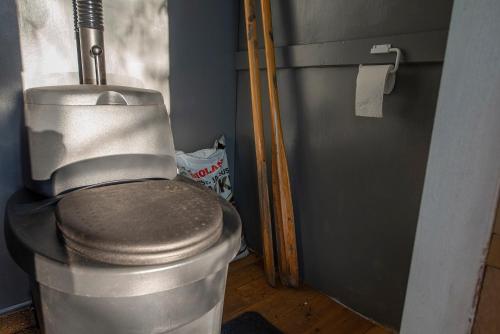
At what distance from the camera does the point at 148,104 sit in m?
1.06

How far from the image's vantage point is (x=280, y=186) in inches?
52.1

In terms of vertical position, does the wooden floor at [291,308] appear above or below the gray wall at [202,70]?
below

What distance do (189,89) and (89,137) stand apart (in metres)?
0.59

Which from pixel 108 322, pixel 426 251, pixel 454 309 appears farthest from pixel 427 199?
pixel 108 322

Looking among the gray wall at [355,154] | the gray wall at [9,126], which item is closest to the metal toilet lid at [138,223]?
the gray wall at [9,126]

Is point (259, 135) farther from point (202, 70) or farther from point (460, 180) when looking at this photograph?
point (460, 180)

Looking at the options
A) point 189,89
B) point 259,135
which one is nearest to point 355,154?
point 259,135

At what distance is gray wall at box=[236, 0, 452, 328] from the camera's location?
0.99 metres

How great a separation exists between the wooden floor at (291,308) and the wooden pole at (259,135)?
0.07 metres

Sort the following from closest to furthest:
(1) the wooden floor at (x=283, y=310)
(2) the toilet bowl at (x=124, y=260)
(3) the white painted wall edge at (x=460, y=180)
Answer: (3) the white painted wall edge at (x=460, y=180), (2) the toilet bowl at (x=124, y=260), (1) the wooden floor at (x=283, y=310)

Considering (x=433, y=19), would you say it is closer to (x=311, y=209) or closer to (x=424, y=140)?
(x=424, y=140)

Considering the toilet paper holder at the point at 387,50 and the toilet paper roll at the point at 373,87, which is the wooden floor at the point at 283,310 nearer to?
the toilet paper roll at the point at 373,87

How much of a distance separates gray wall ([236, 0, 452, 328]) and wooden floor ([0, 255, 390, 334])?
0.05 metres

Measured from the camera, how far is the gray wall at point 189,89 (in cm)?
109
